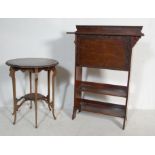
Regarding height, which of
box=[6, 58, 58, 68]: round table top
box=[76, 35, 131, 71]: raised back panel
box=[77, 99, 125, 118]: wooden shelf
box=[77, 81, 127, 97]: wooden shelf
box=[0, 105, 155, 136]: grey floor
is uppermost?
box=[76, 35, 131, 71]: raised back panel

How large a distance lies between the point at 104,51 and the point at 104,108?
787 millimetres

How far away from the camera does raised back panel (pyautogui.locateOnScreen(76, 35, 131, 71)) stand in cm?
265

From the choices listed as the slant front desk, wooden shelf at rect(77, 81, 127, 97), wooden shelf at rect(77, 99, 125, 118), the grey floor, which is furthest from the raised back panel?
the grey floor

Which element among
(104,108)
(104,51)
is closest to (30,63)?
(104,51)

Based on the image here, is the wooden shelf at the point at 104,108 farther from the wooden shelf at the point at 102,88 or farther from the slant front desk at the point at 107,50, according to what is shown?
the wooden shelf at the point at 102,88

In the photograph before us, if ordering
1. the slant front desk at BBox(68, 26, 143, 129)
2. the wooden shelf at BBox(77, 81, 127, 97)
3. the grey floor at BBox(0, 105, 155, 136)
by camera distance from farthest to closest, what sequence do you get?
1. the wooden shelf at BBox(77, 81, 127, 97)
2. the grey floor at BBox(0, 105, 155, 136)
3. the slant front desk at BBox(68, 26, 143, 129)

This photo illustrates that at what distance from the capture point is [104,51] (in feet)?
9.01

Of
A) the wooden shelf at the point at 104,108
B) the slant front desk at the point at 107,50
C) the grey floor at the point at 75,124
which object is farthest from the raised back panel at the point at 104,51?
the grey floor at the point at 75,124

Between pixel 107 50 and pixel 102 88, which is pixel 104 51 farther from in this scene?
pixel 102 88

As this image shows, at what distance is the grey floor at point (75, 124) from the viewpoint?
2.78 m

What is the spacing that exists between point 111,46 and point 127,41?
0.64 ft

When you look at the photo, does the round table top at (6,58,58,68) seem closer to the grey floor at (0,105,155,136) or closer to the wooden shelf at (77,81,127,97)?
the wooden shelf at (77,81,127,97)

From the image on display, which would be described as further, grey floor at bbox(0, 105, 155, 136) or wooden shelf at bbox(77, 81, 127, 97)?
wooden shelf at bbox(77, 81, 127, 97)

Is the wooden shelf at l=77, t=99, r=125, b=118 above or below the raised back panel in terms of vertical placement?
below
